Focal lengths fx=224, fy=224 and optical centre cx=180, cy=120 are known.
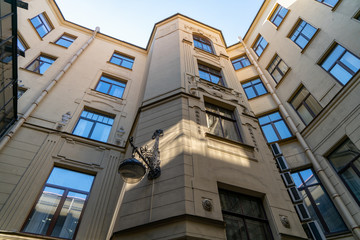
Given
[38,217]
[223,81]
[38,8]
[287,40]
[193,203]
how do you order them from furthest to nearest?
[38,8]
[287,40]
[223,81]
[38,217]
[193,203]

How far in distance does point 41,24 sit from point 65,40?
1759 millimetres

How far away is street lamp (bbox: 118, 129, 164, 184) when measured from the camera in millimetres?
5270

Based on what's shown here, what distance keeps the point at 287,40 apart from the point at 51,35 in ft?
53.2

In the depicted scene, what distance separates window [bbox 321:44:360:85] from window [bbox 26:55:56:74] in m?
15.3

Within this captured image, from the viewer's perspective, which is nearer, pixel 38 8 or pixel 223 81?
pixel 223 81

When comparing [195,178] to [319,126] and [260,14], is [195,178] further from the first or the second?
[260,14]

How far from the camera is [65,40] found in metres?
16.3

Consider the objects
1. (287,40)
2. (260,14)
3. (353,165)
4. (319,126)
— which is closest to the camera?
(353,165)

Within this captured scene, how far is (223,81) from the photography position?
41.9 ft

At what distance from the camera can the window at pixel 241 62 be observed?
17981 mm

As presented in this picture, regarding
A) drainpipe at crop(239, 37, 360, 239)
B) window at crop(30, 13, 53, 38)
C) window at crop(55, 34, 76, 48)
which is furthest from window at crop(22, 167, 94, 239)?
window at crop(30, 13, 53, 38)

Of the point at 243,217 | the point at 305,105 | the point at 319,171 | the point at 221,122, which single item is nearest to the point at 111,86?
the point at 221,122

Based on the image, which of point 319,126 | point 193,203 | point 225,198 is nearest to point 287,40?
point 319,126

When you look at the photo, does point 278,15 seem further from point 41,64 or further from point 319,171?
point 41,64
